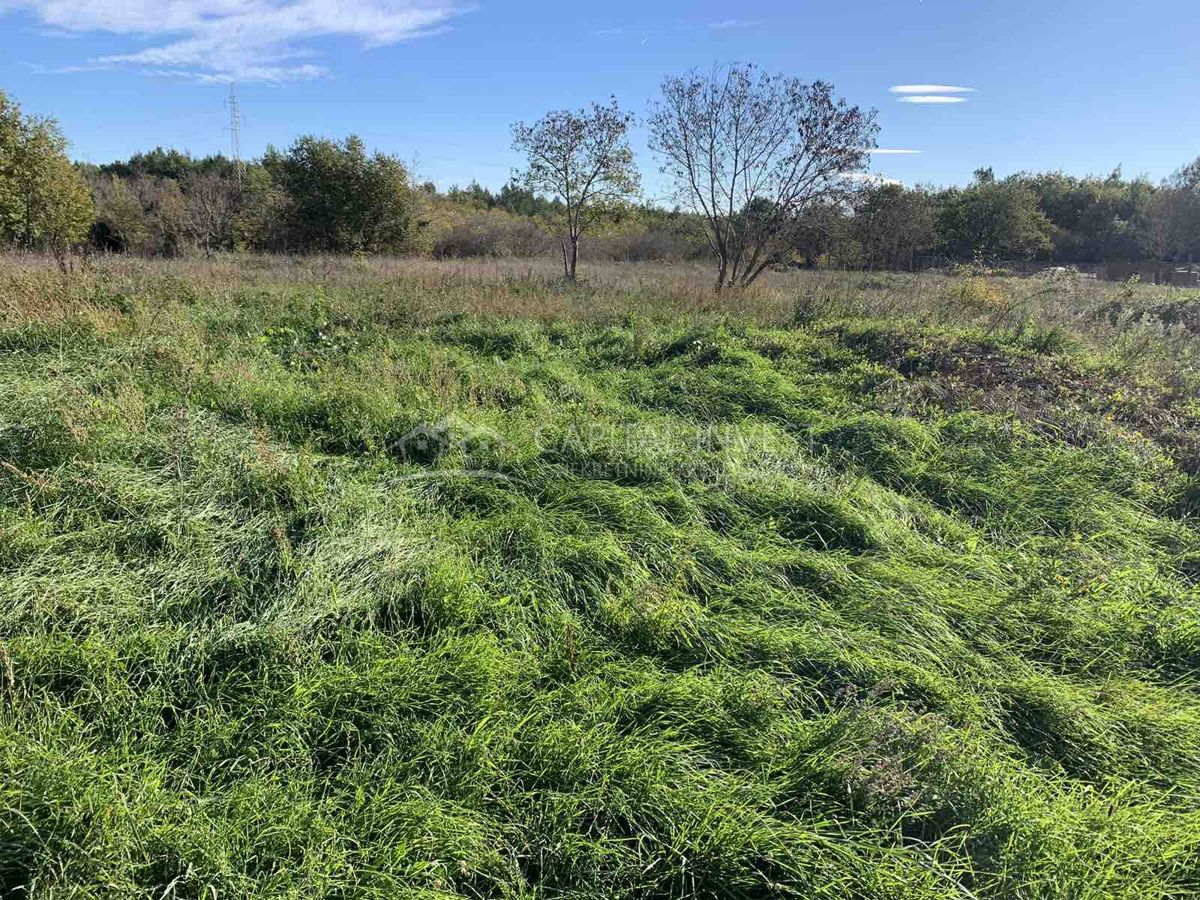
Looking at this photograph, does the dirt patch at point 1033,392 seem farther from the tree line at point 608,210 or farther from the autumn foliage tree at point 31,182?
the autumn foliage tree at point 31,182

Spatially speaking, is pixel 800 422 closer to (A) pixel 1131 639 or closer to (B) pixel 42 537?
(A) pixel 1131 639

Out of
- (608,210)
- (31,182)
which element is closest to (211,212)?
(31,182)

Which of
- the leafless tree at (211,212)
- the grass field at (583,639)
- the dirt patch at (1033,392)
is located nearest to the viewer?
the grass field at (583,639)

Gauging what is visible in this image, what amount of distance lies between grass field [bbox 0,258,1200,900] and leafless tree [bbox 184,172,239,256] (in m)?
20.0

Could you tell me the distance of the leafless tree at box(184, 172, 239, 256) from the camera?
71.1 ft

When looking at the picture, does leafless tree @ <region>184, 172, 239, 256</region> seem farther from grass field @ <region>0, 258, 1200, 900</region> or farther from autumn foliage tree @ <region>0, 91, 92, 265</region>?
grass field @ <region>0, 258, 1200, 900</region>

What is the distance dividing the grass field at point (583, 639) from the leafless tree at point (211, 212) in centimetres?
1995

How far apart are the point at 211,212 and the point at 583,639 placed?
25.7m

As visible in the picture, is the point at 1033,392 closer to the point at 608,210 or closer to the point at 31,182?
the point at 608,210

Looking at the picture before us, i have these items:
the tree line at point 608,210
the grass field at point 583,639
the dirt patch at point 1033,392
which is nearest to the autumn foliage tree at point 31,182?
the tree line at point 608,210

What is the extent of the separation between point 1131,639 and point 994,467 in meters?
1.95

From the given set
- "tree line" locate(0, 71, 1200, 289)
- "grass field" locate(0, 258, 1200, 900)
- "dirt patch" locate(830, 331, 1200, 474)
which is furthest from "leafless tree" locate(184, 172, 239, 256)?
"dirt patch" locate(830, 331, 1200, 474)

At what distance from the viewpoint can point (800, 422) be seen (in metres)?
5.68

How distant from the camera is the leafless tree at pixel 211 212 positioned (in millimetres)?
21656
